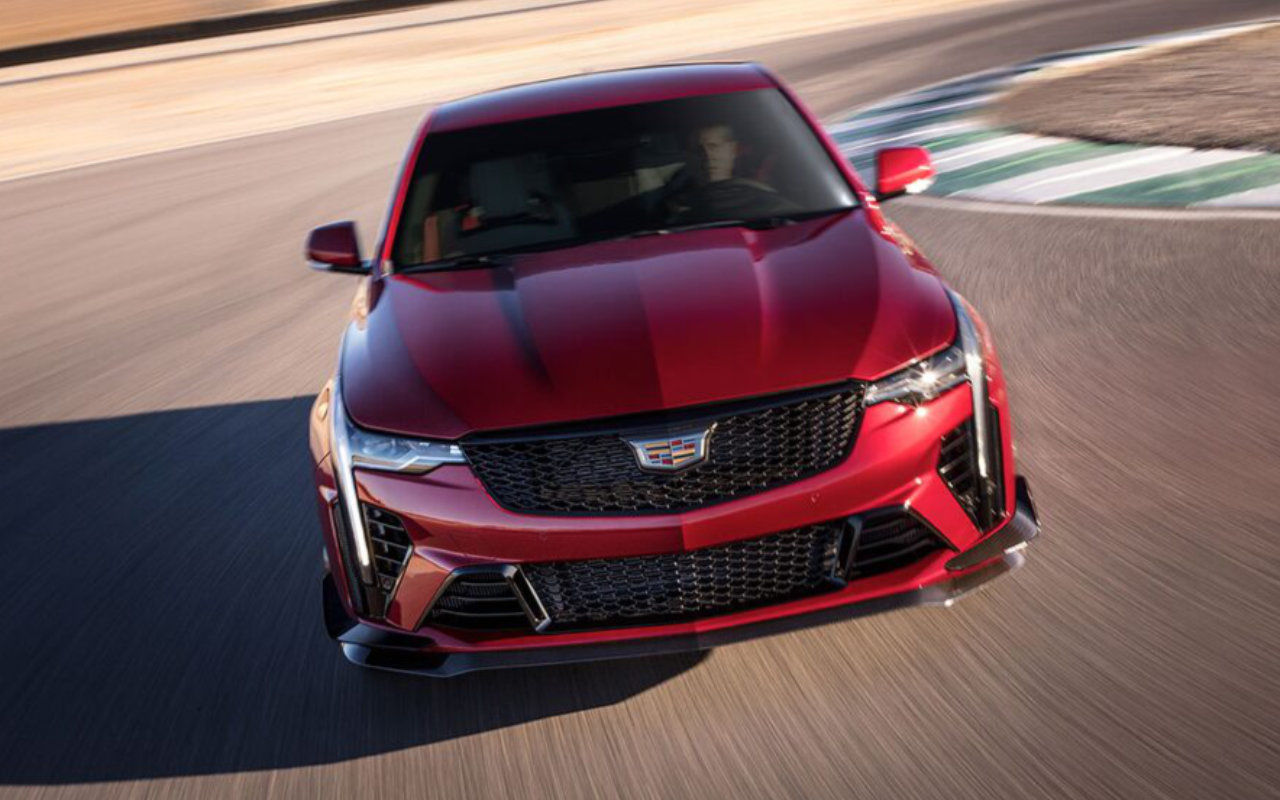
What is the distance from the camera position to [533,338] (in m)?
4.08

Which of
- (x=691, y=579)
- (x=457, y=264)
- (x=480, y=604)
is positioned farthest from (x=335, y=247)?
(x=691, y=579)

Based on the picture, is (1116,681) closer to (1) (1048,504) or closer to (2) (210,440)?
(1) (1048,504)

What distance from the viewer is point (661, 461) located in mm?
3613

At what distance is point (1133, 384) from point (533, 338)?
3.02 m

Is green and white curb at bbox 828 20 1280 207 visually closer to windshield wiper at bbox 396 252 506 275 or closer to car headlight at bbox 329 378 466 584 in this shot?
windshield wiper at bbox 396 252 506 275

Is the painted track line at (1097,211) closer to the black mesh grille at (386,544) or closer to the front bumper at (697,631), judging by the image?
the front bumper at (697,631)

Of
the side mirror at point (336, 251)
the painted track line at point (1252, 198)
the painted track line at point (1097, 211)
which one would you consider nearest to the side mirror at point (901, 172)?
the side mirror at point (336, 251)

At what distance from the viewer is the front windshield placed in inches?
199

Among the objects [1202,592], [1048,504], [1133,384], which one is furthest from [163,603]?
A: [1133,384]

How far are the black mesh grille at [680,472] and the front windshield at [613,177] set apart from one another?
139 centimetres

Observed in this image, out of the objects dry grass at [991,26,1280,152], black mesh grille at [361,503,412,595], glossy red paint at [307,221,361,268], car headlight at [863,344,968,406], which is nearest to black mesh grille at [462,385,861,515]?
car headlight at [863,344,968,406]

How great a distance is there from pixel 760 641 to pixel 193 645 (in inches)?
68.4

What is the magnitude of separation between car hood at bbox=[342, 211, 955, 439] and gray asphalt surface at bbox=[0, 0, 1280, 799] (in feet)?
2.60

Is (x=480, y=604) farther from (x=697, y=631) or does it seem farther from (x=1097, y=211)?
(x=1097, y=211)
